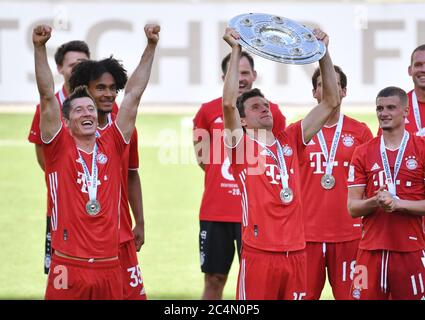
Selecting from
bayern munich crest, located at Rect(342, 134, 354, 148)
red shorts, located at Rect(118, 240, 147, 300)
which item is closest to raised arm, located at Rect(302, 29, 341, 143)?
bayern munich crest, located at Rect(342, 134, 354, 148)

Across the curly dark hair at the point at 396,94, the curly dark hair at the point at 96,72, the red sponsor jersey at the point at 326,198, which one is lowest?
the red sponsor jersey at the point at 326,198

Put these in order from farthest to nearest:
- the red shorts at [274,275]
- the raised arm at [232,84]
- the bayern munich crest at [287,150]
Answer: the bayern munich crest at [287,150], the red shorts at [274,275], the raised arm at [232,84]

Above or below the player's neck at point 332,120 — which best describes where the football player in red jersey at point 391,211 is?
below

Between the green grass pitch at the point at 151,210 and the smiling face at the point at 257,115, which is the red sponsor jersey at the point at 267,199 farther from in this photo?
the green grass pitch at the point at 151,210

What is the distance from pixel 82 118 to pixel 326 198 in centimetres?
206

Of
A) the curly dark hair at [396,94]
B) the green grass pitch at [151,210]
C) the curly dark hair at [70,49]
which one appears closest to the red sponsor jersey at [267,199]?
the curly dark hair at [396,94]

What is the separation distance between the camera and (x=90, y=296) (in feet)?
20.1

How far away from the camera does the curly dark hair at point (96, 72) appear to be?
22.6 feet

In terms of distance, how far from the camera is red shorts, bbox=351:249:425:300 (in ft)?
21.7

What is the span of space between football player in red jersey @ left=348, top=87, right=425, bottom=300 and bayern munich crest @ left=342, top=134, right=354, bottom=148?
1.86 ft

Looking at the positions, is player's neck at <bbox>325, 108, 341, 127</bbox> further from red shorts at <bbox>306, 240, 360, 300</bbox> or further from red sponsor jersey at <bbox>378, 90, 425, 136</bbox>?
red shorts at <bbox>306, 240, 360, 300</bbox>

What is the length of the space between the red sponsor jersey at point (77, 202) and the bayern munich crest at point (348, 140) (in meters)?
1.97

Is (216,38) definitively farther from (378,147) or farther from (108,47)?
(378,147)

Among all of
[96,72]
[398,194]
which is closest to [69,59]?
[96,72]
